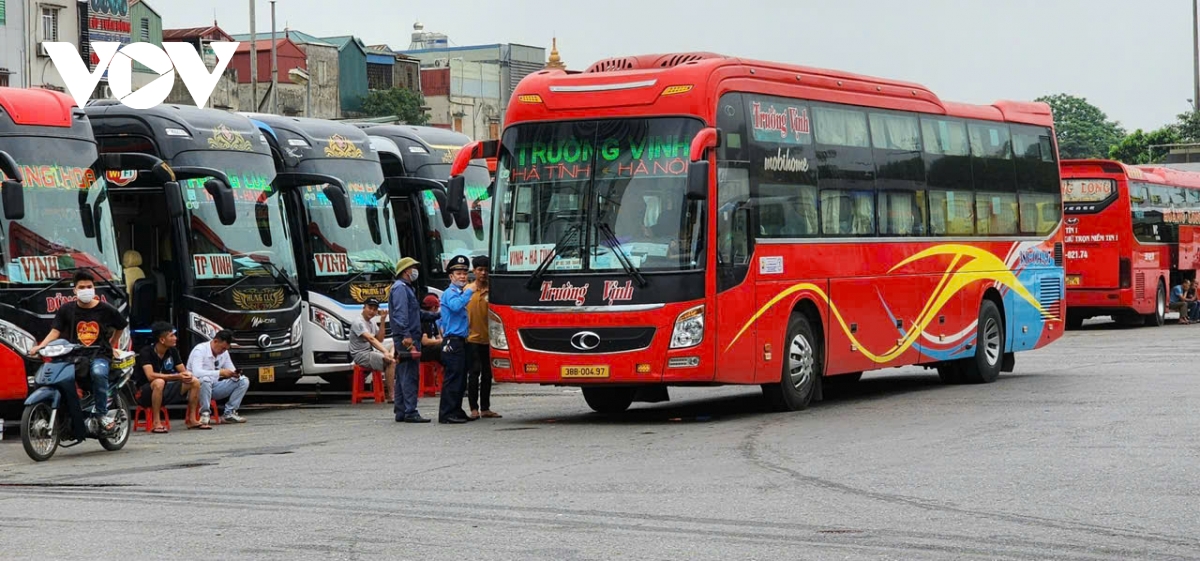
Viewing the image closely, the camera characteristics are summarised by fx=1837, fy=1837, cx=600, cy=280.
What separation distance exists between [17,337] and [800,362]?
761 centimetres

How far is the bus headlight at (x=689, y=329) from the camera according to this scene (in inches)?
660

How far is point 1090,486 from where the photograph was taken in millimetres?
11688

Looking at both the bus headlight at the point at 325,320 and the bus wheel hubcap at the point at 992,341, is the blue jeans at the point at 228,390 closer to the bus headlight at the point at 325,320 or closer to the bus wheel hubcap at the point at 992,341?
the bus headlight at the point at 325,320

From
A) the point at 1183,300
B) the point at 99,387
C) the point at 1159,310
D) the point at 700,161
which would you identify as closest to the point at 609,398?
the point at 700,161

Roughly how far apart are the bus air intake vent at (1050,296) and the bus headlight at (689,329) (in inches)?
353

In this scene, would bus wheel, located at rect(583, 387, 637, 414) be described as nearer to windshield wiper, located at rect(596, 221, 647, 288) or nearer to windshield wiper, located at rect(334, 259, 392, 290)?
windshield wiper, located at rect(596, 221, 647, 288)

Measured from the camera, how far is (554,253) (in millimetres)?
17172

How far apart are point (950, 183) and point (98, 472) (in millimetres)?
11334

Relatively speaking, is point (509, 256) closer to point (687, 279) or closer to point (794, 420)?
point (687, 279)

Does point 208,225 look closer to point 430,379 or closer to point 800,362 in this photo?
point 430,379

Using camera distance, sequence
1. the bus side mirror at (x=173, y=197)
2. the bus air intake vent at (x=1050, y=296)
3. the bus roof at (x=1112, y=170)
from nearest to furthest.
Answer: the bus side mirror at (x=173, y=197), the bus air intake vent at (x=1050, y=296), the bus roof at (x=1112, y=170)

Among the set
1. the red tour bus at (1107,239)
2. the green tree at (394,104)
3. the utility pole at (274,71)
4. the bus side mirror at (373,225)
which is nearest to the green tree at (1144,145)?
the green tree at (394,104)

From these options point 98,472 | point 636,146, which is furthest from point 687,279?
point 98,472

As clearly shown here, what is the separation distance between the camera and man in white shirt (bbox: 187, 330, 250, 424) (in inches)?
753
